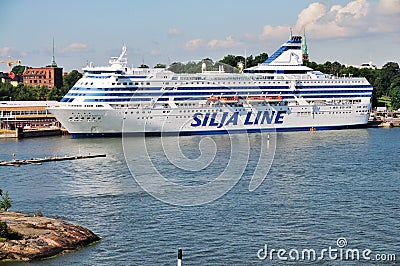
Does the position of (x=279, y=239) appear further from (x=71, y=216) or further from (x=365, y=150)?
(x=365, y=150)

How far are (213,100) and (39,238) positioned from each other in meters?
33.1

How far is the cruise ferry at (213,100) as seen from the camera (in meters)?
45.2

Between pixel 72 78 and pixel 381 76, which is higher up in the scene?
pixel 381 76

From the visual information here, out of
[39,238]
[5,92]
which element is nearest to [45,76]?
[5,92]

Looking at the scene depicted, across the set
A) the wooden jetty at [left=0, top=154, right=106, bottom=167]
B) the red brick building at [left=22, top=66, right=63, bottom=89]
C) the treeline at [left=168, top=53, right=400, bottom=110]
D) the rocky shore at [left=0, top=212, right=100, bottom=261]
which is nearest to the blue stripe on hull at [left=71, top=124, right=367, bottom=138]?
the treeline at [left=168, top=53, right=400, bottom=110]

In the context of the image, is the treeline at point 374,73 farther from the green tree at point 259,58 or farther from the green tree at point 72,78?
the green tree at point 72,78

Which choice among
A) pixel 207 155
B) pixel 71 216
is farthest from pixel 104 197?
pixel 207 155

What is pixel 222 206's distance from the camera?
22.9 metres

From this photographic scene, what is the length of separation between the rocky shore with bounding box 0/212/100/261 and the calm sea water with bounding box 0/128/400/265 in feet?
1.08

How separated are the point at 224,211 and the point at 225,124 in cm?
2771

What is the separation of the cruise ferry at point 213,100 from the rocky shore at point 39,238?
26426 millimetres

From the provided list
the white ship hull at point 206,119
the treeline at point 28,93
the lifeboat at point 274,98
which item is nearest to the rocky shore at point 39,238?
the white ship hull at point 206,119

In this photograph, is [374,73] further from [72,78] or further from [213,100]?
[213,100]

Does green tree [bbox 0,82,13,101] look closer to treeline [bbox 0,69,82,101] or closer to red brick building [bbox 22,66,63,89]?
treeline [bbox 0,69,82,101]
